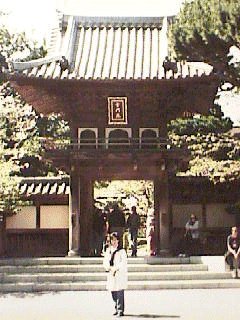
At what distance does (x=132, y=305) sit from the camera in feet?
41.2

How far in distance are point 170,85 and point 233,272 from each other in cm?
643

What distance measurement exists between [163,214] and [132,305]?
5811 millimetres

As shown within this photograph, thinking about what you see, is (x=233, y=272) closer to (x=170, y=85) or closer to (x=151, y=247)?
(x=151, y=247)

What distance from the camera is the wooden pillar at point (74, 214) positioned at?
1825 cm

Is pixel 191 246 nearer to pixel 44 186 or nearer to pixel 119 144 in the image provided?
pixel 119 144

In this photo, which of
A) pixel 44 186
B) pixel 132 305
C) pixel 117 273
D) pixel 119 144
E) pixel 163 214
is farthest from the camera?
pixel 44 186

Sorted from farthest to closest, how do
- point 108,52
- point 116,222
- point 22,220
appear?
point 22,220 → point 108,52 → point 116,222

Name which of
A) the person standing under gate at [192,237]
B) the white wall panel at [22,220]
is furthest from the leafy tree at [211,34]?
the white wall panel at [22,220]

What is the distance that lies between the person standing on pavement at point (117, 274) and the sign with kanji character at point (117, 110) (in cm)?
763

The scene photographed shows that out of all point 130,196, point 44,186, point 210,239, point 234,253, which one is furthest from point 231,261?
point 130,196

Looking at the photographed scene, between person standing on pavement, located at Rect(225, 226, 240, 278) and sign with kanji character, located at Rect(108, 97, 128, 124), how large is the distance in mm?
5511

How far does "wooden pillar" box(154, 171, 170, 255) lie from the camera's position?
59.0 ft

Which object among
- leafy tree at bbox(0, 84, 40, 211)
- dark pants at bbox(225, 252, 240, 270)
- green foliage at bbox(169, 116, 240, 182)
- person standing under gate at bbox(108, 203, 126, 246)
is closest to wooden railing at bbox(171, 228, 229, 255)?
green foliage at bbox(169, 116, 240, 182)

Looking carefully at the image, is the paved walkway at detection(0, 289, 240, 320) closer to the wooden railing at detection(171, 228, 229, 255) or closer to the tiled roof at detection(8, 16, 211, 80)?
the wooden railing at detection(171, 228, 229, 255)
